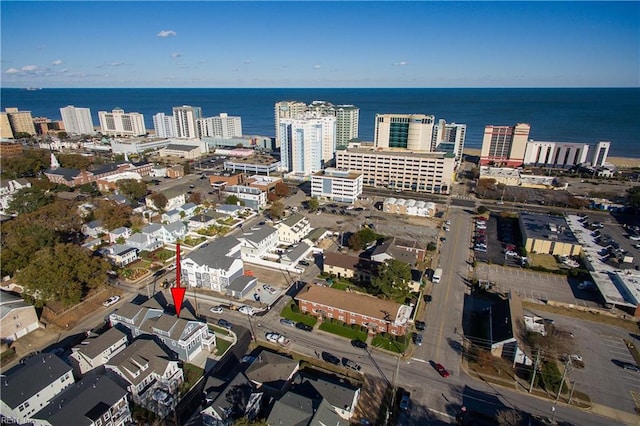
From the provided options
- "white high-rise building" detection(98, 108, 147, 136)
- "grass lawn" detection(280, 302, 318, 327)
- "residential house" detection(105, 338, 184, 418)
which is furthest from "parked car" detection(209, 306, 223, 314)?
"white high-rise building" detection(98, 108, 147, 136)

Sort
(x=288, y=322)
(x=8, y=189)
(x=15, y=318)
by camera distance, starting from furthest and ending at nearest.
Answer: (x=8, y=189), (x=288, y=322), (x=15, y=318)

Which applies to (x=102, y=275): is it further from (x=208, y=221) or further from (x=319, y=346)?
(x=319, y=346)

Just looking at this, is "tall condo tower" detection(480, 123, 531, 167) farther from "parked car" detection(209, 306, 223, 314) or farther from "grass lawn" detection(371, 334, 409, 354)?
"parked car" detection(209, 306, 223, 314)

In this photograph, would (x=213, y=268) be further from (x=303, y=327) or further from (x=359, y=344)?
(x=359, y=344)

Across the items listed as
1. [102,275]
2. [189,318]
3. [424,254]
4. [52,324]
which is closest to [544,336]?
[424,254]

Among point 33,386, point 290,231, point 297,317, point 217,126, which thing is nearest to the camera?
point 33,386

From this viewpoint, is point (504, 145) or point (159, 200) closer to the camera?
point (159, 200)

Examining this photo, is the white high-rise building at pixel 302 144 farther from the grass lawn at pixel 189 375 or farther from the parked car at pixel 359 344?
the grass lawn at pixel 189 375

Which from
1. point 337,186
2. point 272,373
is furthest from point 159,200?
point 272,373
